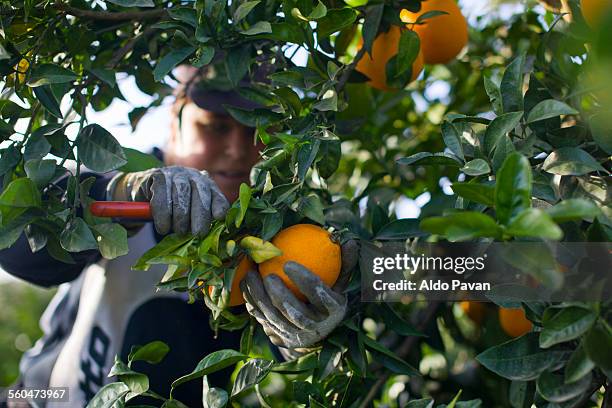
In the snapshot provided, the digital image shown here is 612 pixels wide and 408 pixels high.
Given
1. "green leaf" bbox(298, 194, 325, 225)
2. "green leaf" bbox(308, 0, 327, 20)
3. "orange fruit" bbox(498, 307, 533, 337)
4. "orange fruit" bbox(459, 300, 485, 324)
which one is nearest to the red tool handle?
"green leaf" bbox(298, 194, 325, 225)

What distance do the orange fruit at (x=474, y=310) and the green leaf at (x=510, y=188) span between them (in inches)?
42.5

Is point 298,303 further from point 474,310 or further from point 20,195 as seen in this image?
point 474,310

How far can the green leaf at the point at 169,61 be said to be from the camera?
3.62 ft

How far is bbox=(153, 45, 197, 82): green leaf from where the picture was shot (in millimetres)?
1104

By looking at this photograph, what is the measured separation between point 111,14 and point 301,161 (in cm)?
46

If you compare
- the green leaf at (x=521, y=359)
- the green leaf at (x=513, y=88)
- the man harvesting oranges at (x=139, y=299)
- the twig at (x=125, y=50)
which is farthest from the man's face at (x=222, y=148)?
the green leaf at (x=521, y=359)

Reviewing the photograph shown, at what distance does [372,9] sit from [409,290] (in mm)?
462

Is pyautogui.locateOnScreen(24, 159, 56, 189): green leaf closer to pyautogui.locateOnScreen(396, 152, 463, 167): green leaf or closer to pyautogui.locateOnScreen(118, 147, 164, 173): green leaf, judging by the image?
pyautogui.locateOnScreen(118, 147, 164, 173): green leaf

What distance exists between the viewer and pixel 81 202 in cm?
112

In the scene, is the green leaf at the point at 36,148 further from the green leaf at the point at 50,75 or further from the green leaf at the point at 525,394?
the green leaf at the point at 525,394

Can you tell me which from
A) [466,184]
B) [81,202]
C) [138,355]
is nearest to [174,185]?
[81,202]

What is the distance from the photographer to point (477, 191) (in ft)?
2.48

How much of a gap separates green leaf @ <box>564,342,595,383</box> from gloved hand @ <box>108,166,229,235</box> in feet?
1.64

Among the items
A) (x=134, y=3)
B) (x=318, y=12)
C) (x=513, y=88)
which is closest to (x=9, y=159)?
(x=134, y=3)
